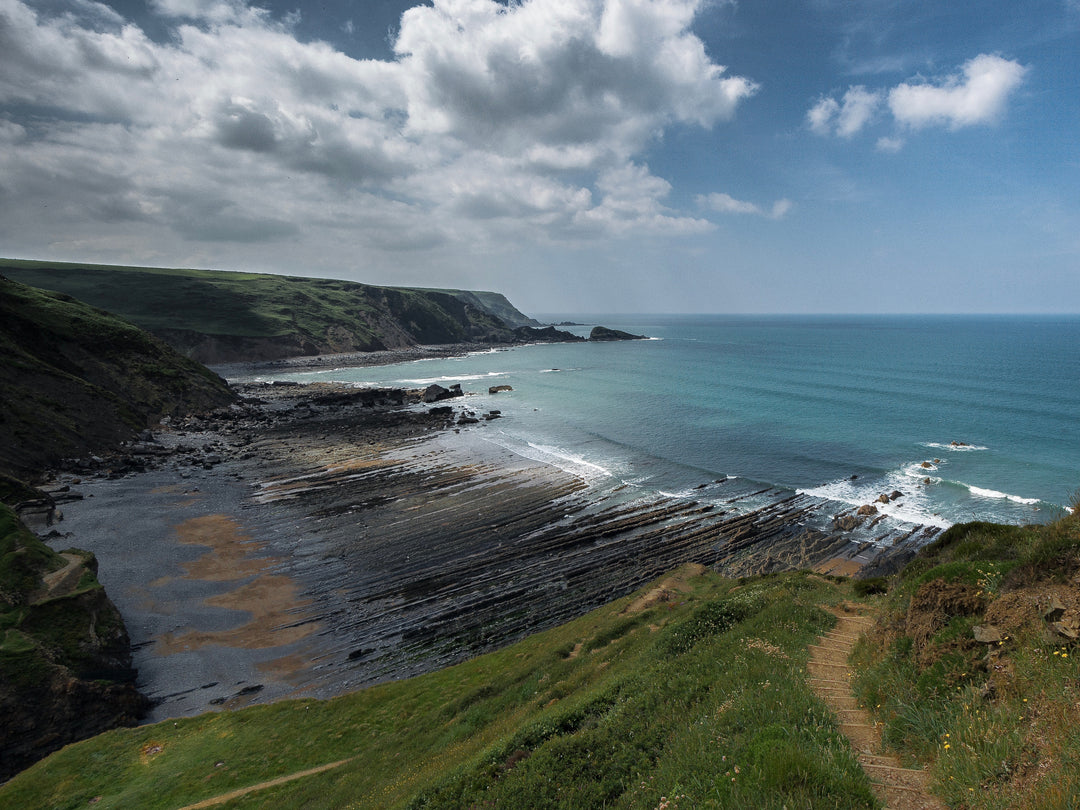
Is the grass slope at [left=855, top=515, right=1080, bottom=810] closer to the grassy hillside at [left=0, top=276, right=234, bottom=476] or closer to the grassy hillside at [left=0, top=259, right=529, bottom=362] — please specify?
the grassy hillside at [left=0, top=276, right=234, bottom=476]

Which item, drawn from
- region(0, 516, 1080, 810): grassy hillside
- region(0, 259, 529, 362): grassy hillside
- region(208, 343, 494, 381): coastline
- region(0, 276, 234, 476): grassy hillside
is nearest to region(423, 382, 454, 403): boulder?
region(0, 276, 234, 476): grassy hillside

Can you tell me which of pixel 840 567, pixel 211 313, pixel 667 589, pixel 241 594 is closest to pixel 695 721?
pixel 667 589

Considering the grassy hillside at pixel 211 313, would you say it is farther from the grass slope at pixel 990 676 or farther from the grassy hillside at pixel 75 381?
the grass slope at pixel 990 676

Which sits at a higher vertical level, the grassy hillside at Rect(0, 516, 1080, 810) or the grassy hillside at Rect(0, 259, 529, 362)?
the grassy hillside at Rect(0, 259, 529, 362)

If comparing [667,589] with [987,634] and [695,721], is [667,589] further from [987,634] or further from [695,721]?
[987,634]

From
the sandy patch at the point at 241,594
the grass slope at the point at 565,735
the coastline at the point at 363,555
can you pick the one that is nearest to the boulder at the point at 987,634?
the grass slope at the point at 565,735

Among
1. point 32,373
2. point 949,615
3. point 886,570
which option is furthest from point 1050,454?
point 32,373
